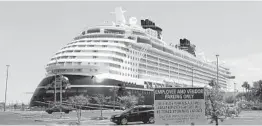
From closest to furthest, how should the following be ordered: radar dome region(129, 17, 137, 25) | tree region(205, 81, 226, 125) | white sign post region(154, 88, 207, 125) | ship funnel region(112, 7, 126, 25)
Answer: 1. white sign post region(154, 88, 207, 125)
2. tree region(205, 81, 226, 125)
3. ship funnel region(112, 7, 126, 25)
4. radar dome region(129, 17, 137, 25)

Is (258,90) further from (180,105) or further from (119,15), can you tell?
(180,105)

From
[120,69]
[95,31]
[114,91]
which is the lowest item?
[114,91]

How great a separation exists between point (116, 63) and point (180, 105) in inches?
1964

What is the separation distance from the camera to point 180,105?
1673cm

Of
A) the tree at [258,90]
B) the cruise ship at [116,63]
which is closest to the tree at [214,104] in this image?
the cruise ship at [116,63]

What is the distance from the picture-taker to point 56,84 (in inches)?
2440

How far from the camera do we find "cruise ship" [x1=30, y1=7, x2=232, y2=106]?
6159cm

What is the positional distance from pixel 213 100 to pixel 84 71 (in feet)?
149

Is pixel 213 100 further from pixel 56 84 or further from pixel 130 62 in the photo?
pixel 130 62

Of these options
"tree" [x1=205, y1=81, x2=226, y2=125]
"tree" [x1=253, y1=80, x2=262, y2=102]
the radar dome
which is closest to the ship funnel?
the radar dome

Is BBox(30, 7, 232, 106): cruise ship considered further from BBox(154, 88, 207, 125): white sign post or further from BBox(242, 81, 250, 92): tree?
BBox(242, 81, 250, 92): tree

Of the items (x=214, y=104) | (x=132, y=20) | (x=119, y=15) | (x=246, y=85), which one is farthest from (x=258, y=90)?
(x=214, y=104)

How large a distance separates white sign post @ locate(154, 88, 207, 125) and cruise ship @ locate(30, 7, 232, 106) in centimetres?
4367

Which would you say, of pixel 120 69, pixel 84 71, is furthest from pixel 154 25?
pixel 84 71
